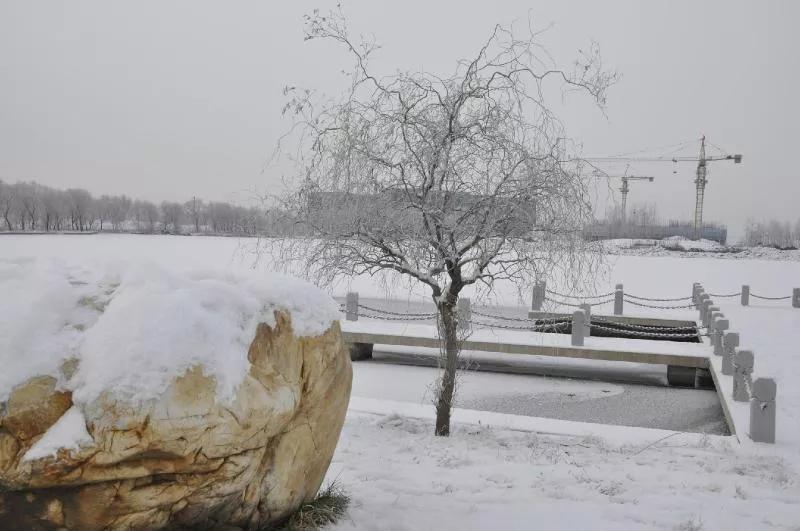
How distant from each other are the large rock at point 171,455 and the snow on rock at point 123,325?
0.20 feet

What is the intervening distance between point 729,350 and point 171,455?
9165mm

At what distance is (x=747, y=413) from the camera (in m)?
7.34

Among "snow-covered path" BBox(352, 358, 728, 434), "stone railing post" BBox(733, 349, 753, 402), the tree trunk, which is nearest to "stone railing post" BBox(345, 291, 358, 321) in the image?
"snow-covered path" BBox(352, 358, 728, 434)

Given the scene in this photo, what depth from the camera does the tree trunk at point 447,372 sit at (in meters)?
6.87

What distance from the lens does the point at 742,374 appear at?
7.79 meters

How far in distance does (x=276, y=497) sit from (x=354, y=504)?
84 centimetres

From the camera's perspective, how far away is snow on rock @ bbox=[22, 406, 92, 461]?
96.2 inches

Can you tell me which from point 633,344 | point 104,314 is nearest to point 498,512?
point 104,314

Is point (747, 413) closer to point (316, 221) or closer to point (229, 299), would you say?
point (316, 221)

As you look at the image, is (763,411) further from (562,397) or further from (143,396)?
(143,396)

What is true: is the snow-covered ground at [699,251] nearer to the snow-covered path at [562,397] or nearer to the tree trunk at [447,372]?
the snow-covered path at [562,397]

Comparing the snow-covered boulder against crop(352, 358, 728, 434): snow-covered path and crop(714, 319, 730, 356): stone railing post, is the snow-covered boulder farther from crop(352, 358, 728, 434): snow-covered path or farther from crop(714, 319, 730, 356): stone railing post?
crop(714, 319, 730, 356): stone railing post

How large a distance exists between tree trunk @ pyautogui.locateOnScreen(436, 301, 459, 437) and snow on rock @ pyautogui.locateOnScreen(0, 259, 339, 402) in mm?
3790

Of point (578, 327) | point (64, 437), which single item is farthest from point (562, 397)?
point (64, 437)
